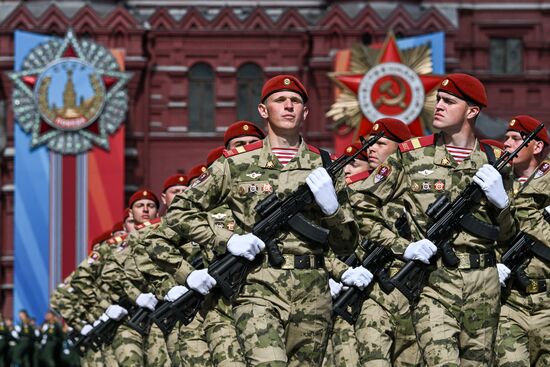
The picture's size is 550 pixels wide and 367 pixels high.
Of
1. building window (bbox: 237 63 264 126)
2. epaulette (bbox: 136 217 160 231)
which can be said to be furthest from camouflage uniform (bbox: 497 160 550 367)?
building window (bbox: 237 63 264 126)

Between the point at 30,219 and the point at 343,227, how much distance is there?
2891 centimetres

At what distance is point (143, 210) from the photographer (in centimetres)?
1848

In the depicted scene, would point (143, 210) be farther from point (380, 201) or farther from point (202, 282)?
point (380, 201)

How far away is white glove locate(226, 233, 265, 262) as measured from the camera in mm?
10398

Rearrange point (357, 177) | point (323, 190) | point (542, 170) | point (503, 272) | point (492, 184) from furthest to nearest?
point (357, 177) < point (542, 170) < point (503, 272) < point (492, 184) < point (323, 190)

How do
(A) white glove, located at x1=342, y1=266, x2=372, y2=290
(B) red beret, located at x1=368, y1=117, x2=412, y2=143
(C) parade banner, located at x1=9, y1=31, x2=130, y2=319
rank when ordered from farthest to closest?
(C) parade banner, located at x1=9, y1=31, x2=130, y2=319, (B) red beret, located at x1=368, y1=117, x2=412, y2=143, (A) white glove, located at x1=342, y1=266, x2=372, y2=290

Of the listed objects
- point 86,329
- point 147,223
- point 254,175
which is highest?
point 254,175

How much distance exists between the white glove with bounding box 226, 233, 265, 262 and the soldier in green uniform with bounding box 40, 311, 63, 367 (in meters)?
23.1

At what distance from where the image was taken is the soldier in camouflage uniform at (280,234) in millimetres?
10383

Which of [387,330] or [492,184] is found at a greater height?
[492,184]

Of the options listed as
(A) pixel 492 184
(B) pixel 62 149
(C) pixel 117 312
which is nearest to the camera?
(A) pixel 492 184

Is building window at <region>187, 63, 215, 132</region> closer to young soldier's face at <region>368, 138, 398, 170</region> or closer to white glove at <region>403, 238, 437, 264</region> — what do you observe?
young soldier's face at <region>368, 138, 398, 170</region>

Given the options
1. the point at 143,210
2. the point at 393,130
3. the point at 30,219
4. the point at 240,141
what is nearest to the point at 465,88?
the point at 393,130

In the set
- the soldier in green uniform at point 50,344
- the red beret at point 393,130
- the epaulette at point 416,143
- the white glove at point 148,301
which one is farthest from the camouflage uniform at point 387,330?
the soldier in green uniform at point 50,344
